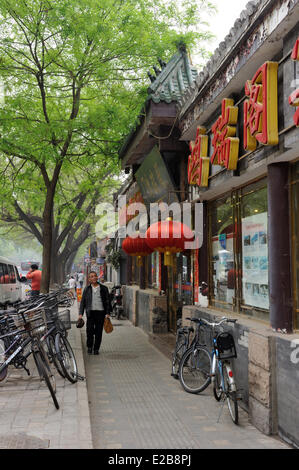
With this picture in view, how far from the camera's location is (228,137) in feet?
21.9

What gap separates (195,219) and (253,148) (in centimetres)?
370

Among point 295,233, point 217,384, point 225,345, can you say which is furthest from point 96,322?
point 295,233

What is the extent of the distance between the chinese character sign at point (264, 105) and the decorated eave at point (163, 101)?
3277 millimetres

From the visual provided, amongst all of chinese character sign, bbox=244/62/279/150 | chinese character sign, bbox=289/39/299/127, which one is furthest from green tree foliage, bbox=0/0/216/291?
chinese character sign, bbox=289/39/299/127

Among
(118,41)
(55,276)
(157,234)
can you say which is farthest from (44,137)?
(55,276)

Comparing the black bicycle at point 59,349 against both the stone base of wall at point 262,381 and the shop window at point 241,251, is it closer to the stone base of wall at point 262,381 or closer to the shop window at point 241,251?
the shop window at point 241,251

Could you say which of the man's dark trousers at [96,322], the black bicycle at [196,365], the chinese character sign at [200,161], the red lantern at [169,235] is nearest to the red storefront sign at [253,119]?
the chinese character sign at [200,161]

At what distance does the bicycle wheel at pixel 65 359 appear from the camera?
23.6 feet

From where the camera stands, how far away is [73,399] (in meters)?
6.36

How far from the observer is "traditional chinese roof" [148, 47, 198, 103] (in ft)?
31.8

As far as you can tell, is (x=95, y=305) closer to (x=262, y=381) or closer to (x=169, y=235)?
(x=169, y=235)

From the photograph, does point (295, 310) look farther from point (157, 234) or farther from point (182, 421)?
point (157, 234)

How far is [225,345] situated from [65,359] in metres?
2.64

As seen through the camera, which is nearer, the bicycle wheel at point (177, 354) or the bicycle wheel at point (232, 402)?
the bicycle wheel at point (232, 402)
